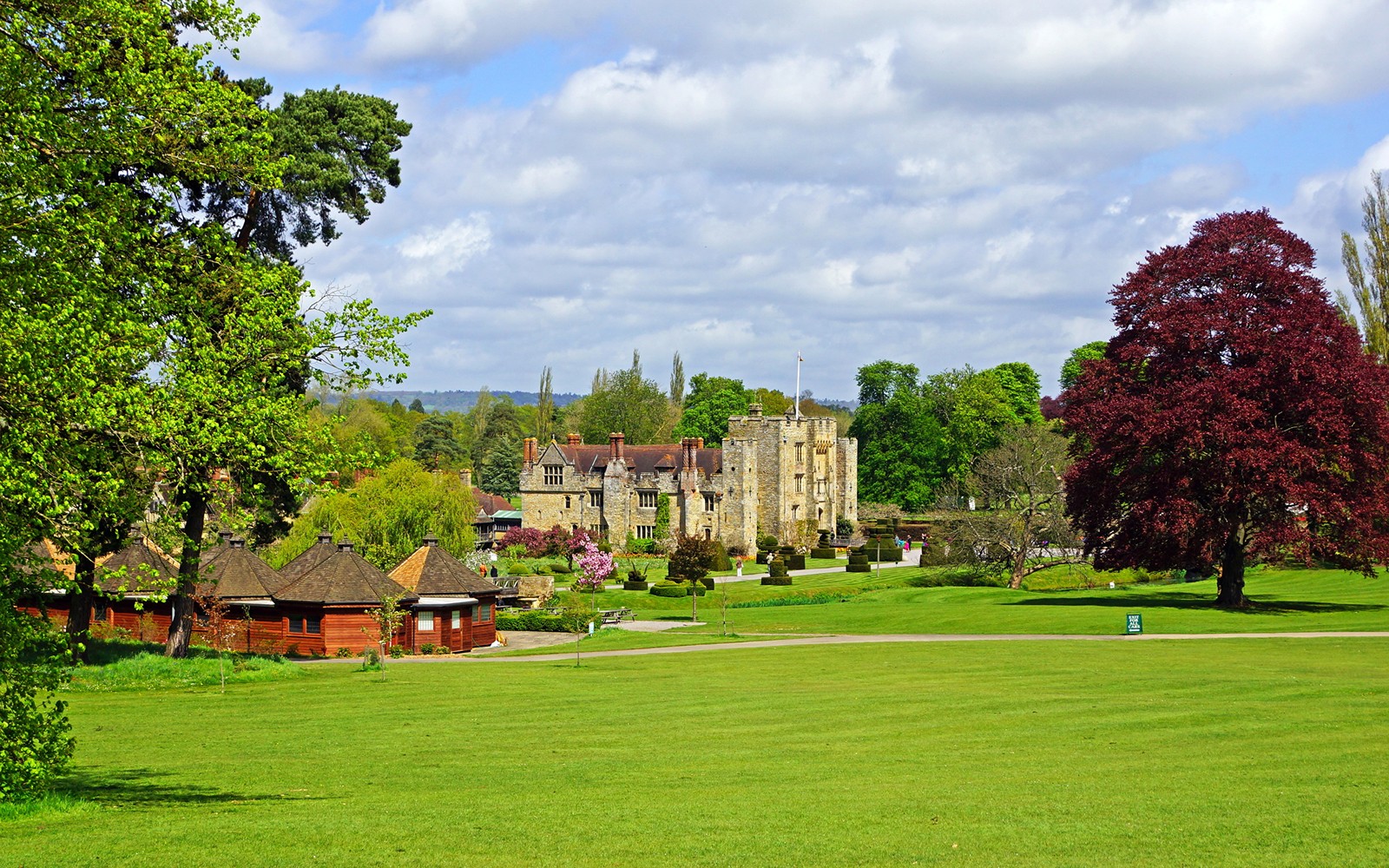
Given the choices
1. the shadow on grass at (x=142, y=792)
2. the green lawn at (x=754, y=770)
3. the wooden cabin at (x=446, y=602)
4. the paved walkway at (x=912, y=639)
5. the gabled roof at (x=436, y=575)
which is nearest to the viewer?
the green lawn at (x=754, y=770)

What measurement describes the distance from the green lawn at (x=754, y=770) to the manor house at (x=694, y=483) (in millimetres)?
60101

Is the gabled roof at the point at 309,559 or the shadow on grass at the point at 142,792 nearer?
the shadow on grass at the point at 142,792

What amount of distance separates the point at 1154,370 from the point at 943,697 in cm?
2428

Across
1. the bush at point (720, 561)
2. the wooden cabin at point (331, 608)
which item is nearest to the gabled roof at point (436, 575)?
the wooden cabin at point (331, 608)

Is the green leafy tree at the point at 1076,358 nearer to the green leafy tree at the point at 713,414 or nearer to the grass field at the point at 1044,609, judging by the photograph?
the green leafy tree at the point at 713,414

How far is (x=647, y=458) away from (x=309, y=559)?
46.8m

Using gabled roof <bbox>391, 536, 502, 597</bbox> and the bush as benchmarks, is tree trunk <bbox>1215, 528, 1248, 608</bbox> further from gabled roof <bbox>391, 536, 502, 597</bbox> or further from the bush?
the bush

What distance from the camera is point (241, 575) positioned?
4688cm

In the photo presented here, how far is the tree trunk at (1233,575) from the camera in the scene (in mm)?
43438

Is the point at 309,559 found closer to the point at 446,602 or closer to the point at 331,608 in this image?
the point at 331,608

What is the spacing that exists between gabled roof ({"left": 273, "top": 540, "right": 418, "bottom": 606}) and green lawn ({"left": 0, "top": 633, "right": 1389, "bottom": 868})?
14661 mm

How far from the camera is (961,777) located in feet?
51.5

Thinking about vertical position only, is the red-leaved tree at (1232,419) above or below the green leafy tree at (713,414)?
below

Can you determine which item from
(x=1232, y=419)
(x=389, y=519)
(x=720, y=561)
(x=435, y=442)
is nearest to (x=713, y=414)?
(x=435, y=442)
